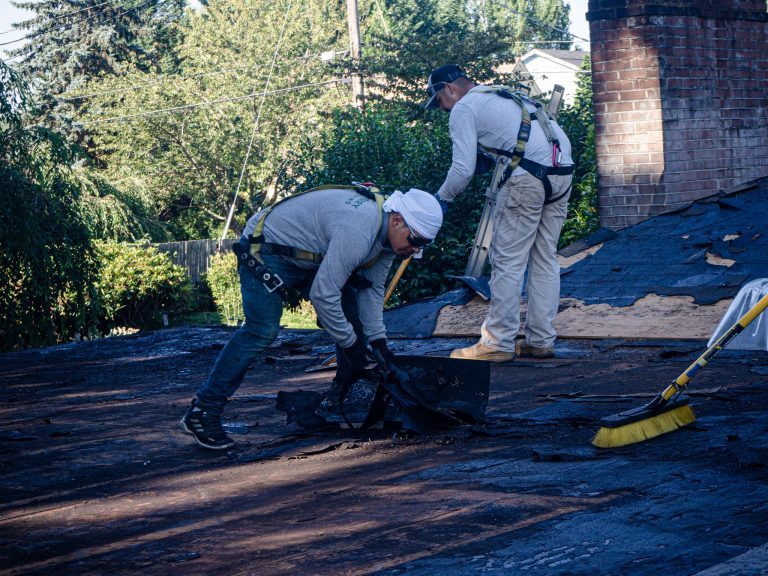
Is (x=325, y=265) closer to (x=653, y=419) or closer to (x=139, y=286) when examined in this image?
(x=653, y=419)

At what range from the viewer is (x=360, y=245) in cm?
491

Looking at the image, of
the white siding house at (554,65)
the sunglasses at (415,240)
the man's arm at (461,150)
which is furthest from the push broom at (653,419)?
the white siding house at (554,65)

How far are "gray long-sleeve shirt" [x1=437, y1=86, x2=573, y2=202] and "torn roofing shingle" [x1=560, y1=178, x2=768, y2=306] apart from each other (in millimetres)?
1905

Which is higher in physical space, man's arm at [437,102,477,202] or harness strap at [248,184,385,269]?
man's arm at [437,102,477,202]

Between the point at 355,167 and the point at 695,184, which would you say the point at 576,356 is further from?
the point at 355,167

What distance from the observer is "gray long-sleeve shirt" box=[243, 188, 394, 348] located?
4.92 metres

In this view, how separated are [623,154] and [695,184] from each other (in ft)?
2.92

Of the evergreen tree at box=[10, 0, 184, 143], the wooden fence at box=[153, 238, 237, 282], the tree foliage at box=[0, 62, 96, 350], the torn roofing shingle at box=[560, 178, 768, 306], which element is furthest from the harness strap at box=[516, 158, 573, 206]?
the evergreen tree at box=[10, 0, 184, 143]

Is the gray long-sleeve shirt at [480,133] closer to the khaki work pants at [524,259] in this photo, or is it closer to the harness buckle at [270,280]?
the khaki work pants at [524,259]

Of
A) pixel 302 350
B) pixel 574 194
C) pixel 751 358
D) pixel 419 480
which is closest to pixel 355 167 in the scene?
pixel 574 194

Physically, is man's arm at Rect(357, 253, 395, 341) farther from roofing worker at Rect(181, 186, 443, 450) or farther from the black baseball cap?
the black baseball cap

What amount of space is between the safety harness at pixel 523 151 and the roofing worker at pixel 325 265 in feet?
7.13

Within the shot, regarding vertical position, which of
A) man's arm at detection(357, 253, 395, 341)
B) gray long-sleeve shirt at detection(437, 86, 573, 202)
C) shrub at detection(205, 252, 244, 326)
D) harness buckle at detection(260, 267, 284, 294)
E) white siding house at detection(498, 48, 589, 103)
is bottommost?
shrub at detection(205, 252, 244, 326)

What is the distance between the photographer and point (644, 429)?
4680 mm
